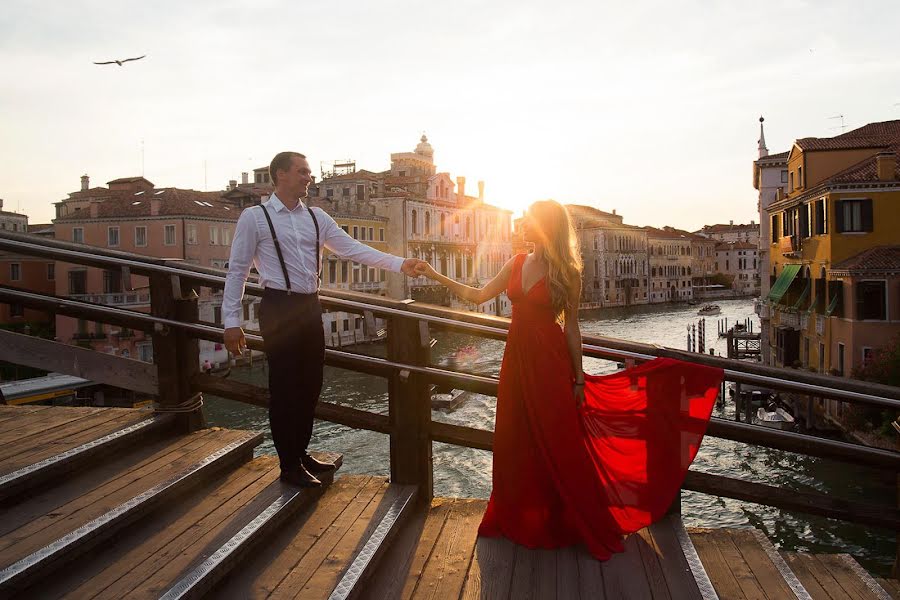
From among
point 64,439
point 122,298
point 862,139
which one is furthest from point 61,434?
point 122,298

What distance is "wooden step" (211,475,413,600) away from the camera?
2.18 meters

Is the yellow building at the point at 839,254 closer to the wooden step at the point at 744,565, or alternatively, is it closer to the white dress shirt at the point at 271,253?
the wooden step at the point at 744,565

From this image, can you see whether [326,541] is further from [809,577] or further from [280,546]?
[809,577]

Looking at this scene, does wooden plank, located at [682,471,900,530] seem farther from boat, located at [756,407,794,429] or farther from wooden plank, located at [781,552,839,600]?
boat, located at [756,407,794,429]

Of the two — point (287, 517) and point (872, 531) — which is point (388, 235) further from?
point (287, 517)

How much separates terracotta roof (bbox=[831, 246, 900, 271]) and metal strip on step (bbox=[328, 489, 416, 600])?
53.8 feet

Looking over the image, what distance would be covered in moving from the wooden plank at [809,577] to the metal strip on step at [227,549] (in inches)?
67.8

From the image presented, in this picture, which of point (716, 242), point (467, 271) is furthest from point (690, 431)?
point (716, 242)

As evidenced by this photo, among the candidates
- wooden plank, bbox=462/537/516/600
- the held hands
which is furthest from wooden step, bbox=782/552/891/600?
the held hands

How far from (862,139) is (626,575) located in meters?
21.8

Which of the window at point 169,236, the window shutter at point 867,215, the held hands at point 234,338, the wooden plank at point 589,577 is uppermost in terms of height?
the window at point 169,236

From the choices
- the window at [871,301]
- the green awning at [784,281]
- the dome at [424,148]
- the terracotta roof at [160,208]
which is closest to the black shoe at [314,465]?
the window at [871,301]

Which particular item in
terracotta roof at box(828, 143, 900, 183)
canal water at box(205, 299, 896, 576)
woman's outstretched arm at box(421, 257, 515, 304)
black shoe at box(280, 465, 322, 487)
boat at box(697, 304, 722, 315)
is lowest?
canal water at box(205, 299, 896, 576)

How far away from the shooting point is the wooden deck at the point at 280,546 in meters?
2.13
